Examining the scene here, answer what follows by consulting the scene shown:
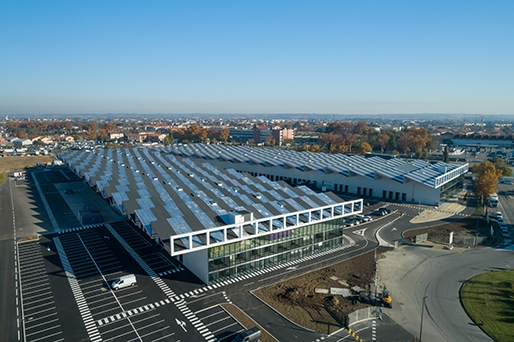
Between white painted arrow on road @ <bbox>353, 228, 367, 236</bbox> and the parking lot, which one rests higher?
white painted arrow on road @ <bbox>353, 228, 367, 236</bbox>

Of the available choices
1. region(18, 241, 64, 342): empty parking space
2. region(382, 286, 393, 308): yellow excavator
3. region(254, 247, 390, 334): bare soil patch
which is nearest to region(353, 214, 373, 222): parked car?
region(254, 247, 390, 334): bare soil patch

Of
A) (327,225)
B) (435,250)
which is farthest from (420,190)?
(327,225)

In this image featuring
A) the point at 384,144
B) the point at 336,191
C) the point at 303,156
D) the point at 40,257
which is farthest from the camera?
the point at 384,144

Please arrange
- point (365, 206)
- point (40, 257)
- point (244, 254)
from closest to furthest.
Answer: point (244, 254) < point (40, 257) < point (365, 206)

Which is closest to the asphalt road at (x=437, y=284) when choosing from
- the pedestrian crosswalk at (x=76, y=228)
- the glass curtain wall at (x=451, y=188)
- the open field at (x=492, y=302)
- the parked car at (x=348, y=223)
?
the open field at (x=492, y=302)

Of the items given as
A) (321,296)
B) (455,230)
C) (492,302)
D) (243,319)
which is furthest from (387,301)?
(455,230)

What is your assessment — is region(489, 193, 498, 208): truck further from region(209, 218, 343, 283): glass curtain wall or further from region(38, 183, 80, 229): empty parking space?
region(38, 183, 80, 229): empty parking space

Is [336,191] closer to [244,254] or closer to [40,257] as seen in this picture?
[244,254]
